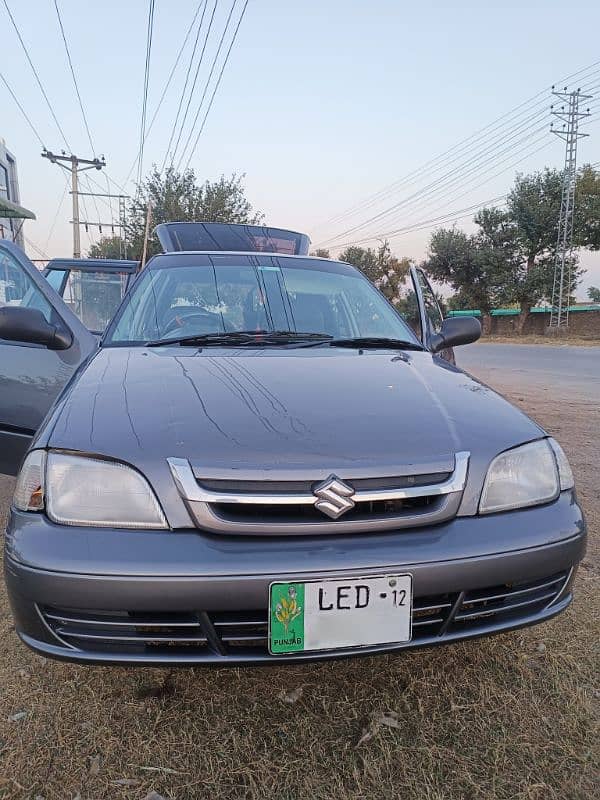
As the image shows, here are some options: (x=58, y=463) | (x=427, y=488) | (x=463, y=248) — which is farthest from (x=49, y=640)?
(x=463, y=248)

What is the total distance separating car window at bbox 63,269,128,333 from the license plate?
496 centimetres

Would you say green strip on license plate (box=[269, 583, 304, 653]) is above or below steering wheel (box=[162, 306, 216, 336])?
below

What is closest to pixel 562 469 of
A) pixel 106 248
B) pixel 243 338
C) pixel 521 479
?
pixel 521 479

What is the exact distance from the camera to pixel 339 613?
1.28 metres

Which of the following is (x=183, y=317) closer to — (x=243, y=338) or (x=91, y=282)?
(x=243, y=338)

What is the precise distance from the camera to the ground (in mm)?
1366

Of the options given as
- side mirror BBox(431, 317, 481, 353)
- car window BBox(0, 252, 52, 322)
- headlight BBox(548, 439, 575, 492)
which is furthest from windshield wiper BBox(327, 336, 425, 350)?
car window BBox(0, 252, 52, 322)

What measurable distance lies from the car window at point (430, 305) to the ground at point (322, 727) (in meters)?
2.04

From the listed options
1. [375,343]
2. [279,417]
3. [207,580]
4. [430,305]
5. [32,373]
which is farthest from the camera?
[430,305]

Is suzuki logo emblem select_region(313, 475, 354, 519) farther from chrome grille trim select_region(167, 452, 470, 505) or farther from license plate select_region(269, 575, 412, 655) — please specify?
license plate select_region(269, 575, 412, 655)

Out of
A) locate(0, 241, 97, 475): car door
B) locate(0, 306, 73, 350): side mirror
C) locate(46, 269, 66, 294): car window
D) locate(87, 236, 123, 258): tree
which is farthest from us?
locate(87, 236, 123, 258): tree

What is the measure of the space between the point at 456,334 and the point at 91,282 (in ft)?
15.0

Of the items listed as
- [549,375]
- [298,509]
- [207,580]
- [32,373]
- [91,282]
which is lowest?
[549,375]

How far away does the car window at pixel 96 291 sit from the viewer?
571 centimetres
